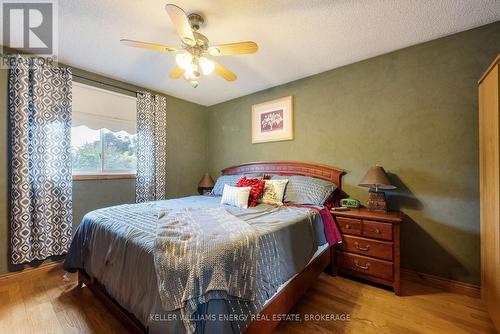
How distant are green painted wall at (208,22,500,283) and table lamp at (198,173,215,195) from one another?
198 centimetres

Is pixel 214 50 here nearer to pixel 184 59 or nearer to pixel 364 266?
pixel 184 59

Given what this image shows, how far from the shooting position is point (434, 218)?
208cm

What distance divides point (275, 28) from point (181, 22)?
901mm

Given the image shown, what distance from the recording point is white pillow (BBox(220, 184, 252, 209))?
7.73 ft

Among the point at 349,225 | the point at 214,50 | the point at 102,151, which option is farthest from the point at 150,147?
the point at 349,225

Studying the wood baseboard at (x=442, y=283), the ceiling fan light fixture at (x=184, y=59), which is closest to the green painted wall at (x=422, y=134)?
the wood baseboard at (x=442, y=283)

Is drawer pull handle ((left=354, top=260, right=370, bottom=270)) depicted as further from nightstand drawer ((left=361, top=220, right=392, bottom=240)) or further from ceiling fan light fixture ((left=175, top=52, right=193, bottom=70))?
ceiling fan light fixture ((left=175, top=52, right=193, bottom=70))

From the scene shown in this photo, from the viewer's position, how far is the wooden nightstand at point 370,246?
1.92 meters

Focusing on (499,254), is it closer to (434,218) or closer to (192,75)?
(434,218)

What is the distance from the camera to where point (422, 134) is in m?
2.14

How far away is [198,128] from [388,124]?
3.13 meters

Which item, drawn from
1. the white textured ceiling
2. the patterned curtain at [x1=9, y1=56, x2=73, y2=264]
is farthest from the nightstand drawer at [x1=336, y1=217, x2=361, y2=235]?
the patterned curtain at [x1=9, y1=56, x2=73, y2=264]

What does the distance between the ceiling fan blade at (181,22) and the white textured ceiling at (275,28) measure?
269 millimetres

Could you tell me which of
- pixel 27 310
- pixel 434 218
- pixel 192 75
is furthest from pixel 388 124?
pixel 27 310
